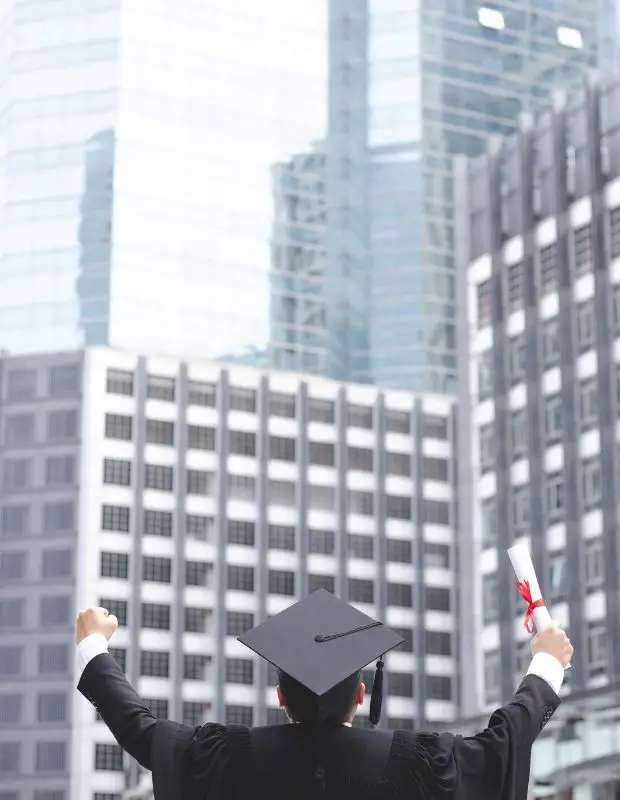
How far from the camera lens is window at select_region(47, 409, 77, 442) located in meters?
110

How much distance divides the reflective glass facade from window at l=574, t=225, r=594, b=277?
4178 cm

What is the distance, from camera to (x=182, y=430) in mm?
111000

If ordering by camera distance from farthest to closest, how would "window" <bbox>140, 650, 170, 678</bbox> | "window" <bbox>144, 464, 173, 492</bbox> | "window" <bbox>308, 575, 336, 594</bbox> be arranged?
"window" <bbox>308, 575, 336, 594</bbox> → "window" <bbox>144, 464, 173, 492</bbox> → "window" <bbox>140, 650, 170, 678</bbox>

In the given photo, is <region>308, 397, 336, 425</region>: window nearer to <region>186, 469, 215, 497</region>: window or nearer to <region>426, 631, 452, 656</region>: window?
<region>186, 469, 215, 497</region>: window

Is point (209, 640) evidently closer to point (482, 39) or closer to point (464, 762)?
point (482, 39)

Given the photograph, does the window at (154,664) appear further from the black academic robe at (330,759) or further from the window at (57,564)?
the black academic robe at (330,759)

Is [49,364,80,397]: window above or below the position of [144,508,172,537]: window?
above

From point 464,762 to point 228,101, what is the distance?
5032 inches

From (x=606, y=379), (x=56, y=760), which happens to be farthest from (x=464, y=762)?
(x=56, y=760)

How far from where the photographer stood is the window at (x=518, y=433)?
83.5 meters

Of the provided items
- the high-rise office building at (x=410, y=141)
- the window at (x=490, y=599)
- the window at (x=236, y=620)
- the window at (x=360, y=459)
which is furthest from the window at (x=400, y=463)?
the window at (x=490, y=599)

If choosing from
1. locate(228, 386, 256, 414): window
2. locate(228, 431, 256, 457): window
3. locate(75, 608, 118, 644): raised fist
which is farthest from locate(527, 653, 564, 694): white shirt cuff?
locate(228, 386, 256, 414): window

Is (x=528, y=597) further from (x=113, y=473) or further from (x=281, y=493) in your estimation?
(x=281, y=493)

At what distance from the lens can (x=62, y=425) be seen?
111000 millimetres
